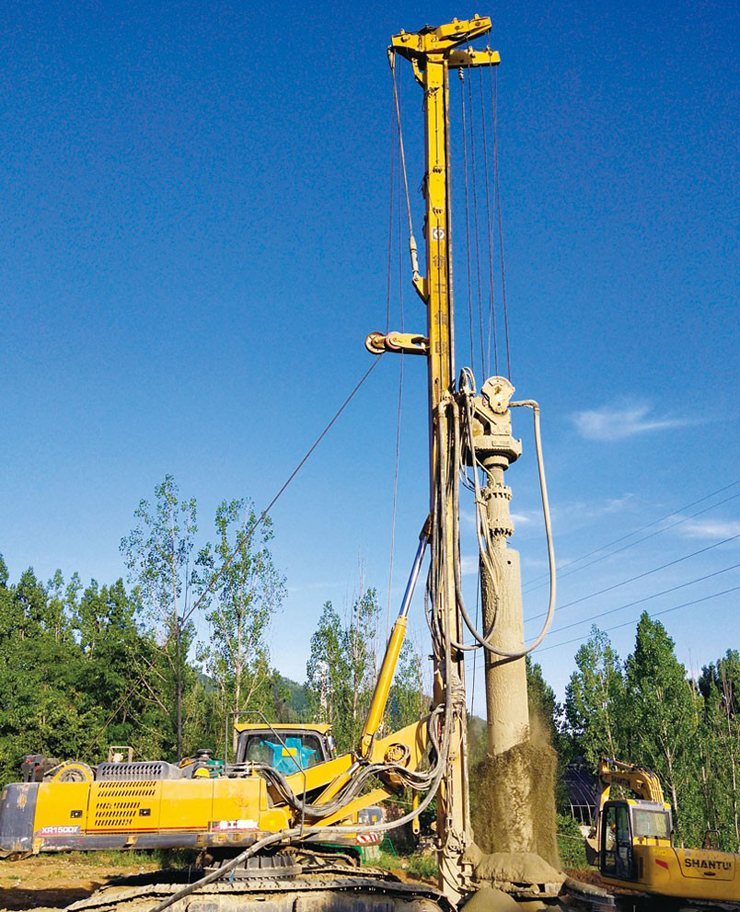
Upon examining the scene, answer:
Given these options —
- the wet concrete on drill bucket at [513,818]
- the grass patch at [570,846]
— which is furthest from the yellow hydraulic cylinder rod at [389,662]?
the grass patch at [570,846]

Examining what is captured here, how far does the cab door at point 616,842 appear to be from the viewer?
53.6 feet

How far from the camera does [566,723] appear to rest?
2175 inches

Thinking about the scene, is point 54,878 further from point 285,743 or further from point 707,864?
point 707,864

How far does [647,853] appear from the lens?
15461mm

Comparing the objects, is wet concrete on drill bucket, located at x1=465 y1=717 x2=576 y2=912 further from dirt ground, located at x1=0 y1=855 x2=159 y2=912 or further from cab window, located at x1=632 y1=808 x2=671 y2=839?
cab window, located at x1=632 y1=808 x2=671 y2=839

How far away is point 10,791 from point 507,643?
18.8 feet

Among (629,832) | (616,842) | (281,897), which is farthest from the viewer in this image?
(616,842)

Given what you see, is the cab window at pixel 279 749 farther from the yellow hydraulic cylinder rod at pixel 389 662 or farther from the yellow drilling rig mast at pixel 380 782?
the yellow hydraulic cylinder rod at pixel 389 662

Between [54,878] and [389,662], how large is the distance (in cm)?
1363

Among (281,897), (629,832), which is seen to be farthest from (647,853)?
(281,897)

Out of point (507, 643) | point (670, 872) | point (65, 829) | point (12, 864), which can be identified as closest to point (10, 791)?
point (65, 829)

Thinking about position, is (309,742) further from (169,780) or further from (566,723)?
(566,723)

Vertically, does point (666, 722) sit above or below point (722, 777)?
above

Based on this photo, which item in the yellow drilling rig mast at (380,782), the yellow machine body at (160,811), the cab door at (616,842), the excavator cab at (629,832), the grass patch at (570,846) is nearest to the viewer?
the yellow drilling rig mast at (380,782)
